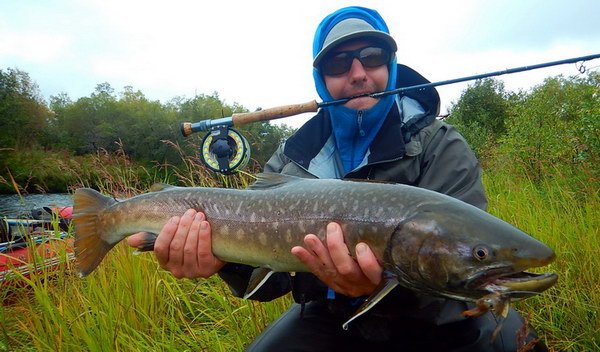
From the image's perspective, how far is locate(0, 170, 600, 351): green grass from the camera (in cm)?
306

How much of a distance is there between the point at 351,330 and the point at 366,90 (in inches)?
63.1

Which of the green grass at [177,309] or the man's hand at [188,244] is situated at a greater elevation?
the man's hand at [188,244]

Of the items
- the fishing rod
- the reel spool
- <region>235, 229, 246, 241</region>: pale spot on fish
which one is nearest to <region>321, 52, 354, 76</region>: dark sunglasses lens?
the fishing rod

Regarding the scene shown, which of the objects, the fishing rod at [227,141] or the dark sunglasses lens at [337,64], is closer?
the dark sunglasses lens at [337,64]

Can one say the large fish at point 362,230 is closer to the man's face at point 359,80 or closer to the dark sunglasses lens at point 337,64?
the man's face at point 359,80

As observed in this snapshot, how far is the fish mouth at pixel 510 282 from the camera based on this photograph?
1.43 m

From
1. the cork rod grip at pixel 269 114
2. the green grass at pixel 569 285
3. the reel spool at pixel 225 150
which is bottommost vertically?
the green grass at pixel 569 285

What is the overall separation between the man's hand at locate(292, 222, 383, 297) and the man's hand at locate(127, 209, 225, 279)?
24.8 inches

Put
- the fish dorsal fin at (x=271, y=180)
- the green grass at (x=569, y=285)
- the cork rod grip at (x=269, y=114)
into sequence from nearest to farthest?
the fish dorsal fin at (x=271, y=180) < the green grass at (x=569, y=285) < the cork rod grip at (x=269, y=114)

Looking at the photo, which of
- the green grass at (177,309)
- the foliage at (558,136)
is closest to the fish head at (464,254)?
the green grass at (177,309)

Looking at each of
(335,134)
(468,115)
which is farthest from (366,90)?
(468,115)

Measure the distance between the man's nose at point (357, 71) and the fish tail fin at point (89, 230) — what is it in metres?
1.79

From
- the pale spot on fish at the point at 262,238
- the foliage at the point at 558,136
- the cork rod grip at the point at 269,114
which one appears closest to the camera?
the pale spot on fish at the point at 262,238

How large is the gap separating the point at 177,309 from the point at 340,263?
1.98 metres
